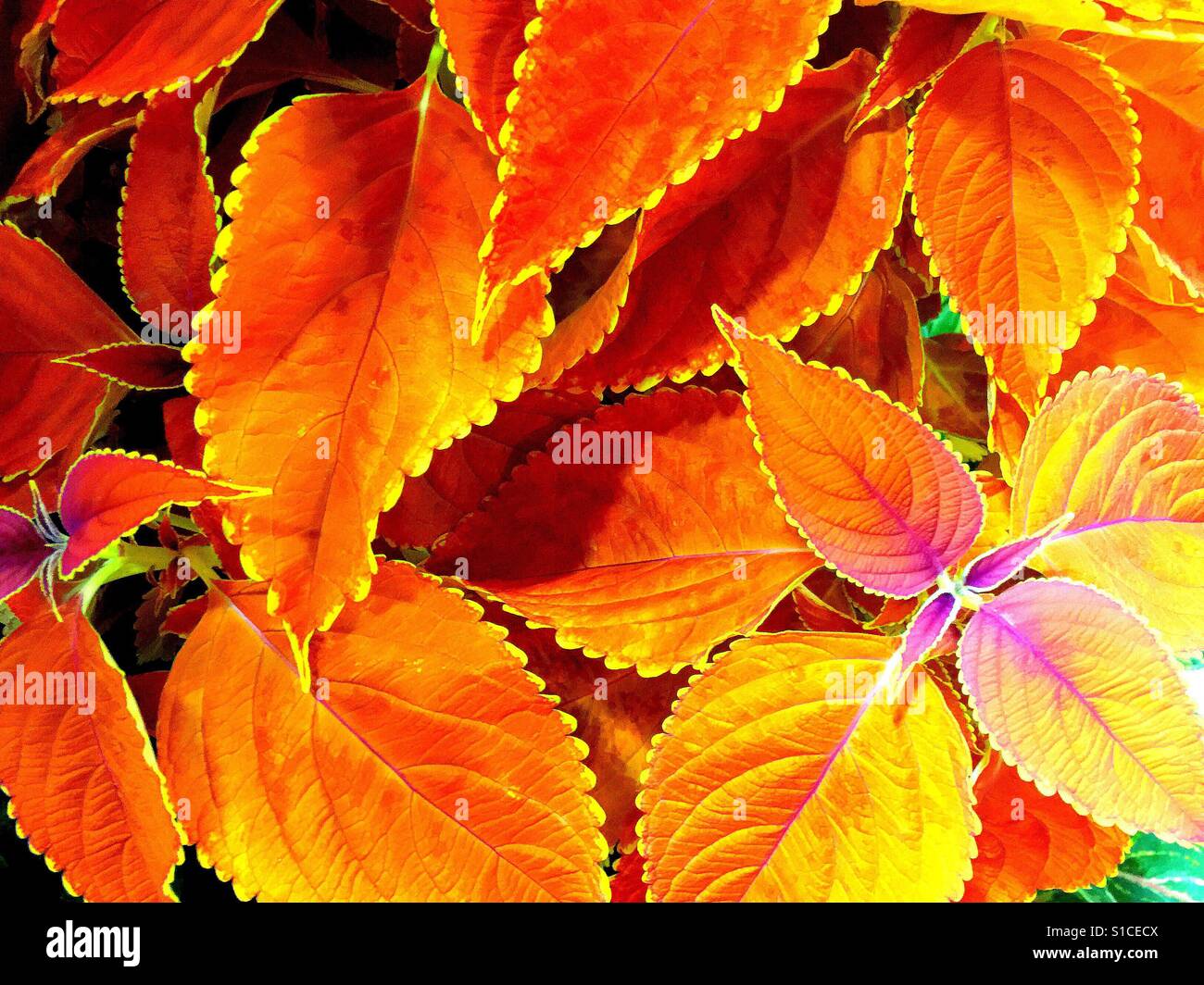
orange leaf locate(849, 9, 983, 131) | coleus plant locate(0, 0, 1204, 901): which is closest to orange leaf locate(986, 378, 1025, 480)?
coleus plant locate(0, 0, 1204, 901)

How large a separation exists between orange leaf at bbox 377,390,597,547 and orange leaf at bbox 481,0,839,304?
0.49 ft

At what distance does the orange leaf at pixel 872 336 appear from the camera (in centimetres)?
44

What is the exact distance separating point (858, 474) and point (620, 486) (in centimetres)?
9

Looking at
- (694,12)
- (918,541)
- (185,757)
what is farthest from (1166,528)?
(185,757)

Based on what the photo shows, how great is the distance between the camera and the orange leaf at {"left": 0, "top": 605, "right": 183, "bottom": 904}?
359 millimetres

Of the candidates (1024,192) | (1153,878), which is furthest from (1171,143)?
(1153,878)

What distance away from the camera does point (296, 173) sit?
35cm

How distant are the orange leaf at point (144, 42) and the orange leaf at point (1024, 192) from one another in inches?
9.5

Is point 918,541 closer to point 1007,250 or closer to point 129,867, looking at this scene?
point 1007,250

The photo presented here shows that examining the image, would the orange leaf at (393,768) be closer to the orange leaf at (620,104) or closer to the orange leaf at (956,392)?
the orange leaf at (620,104)

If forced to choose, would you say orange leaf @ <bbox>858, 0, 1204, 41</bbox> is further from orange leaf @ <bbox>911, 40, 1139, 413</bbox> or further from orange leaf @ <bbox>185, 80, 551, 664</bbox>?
orange leaf @ <bbox>185, 80, 551, 664</bbox>

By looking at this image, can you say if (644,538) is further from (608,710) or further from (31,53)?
(31,53)

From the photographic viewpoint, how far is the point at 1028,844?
0.42 m
